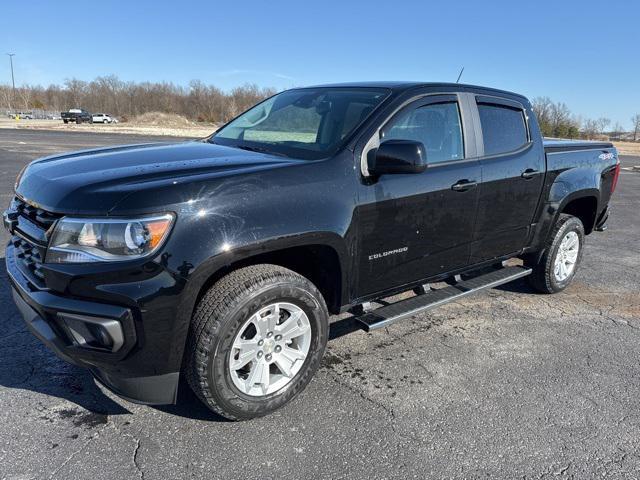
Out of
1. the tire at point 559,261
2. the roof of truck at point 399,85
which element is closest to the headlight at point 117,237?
the roof of truck at point 399,85

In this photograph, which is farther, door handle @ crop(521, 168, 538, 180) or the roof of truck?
door handle @ crop(521, 168, 538, 180)

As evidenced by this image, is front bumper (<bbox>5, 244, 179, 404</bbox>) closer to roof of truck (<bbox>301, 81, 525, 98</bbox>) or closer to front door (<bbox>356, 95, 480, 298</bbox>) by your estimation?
front door (<bbox>356, 95, 480, 298</bbox>)

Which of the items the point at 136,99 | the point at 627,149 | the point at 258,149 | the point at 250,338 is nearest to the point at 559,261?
the point at 258,149

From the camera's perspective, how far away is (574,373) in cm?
355

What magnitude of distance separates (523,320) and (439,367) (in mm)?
1326

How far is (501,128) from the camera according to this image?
4.24 metres

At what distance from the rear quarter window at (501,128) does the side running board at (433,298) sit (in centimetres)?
106

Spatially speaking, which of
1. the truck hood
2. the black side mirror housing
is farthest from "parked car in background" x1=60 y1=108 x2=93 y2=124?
the black side mirror housing

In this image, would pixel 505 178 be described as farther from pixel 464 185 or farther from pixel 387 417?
pixel 387 417

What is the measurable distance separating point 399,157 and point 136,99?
101 m

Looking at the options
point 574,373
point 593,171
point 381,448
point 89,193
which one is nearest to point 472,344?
point 574,373

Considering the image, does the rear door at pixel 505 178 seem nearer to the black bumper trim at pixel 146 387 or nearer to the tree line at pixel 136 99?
the black bumper trim at pixel 146 387

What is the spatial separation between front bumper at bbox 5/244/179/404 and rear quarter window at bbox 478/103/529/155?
2.89 metres

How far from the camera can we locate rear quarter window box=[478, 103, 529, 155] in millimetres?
4070
